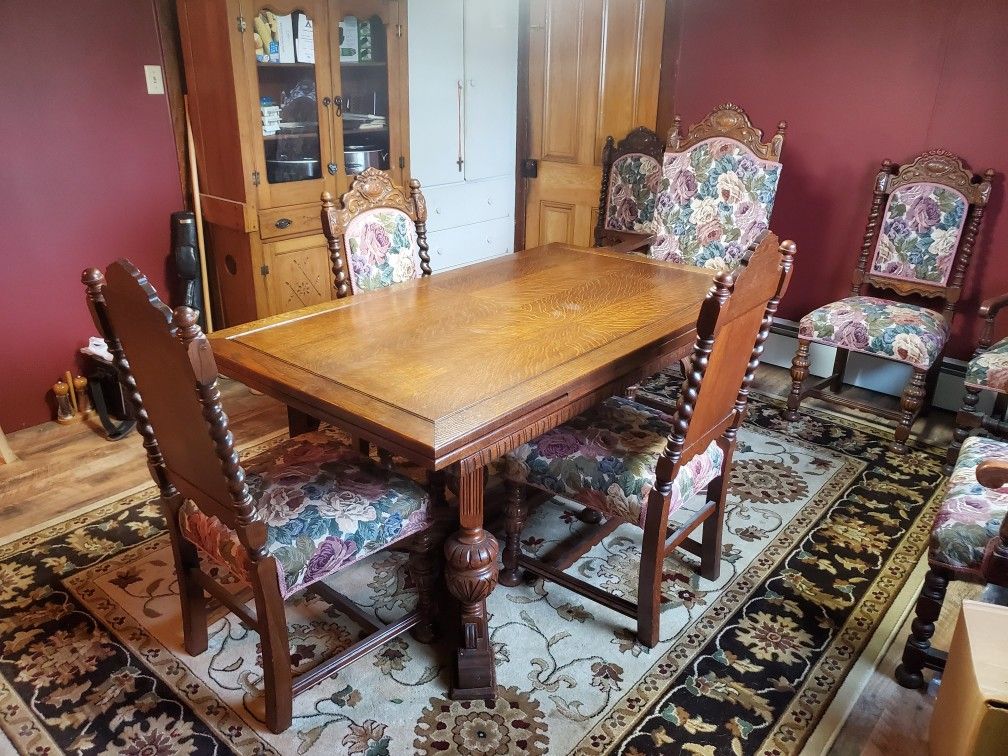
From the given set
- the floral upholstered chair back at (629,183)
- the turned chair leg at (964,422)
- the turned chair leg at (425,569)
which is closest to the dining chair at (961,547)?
the turned chair leg at (964,422)

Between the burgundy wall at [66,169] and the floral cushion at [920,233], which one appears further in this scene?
the floral cushion at [920,233]

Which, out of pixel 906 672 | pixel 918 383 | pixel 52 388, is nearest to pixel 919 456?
pixel 918 383

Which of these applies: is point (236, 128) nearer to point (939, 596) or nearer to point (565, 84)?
point (565, 84)

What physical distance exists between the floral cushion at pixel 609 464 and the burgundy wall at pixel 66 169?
2.11m

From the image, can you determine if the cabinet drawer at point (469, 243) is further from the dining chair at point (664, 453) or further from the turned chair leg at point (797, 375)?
the dining chair at point (664, 453)

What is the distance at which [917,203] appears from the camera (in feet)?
10.5

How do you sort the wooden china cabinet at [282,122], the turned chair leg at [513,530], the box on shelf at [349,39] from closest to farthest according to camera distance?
1. the turned chair leg at [513,530]
2. the wooden china cabinet at [282,122]
3. the box on shelf at [349,39]

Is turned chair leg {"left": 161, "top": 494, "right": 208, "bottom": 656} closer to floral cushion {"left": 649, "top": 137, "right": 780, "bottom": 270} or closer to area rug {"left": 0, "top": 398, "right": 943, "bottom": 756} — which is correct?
area rug {"left": 0, "top": 398, "right": 943, "bottom": 756}

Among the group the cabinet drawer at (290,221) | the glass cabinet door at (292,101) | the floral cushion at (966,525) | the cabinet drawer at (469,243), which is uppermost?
the glass cabinet door at (292,101)

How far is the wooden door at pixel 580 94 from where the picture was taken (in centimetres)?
393

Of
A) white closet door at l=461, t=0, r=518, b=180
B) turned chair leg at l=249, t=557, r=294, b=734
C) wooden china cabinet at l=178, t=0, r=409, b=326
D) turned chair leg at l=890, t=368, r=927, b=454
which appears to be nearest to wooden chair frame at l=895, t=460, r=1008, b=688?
turned chair leg at l=890, t=368, r=927, b=454

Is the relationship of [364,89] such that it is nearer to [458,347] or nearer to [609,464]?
[458,347]

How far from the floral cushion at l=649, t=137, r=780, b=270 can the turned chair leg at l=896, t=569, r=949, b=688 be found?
1.67 meters

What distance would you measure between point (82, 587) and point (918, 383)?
9.66ft
